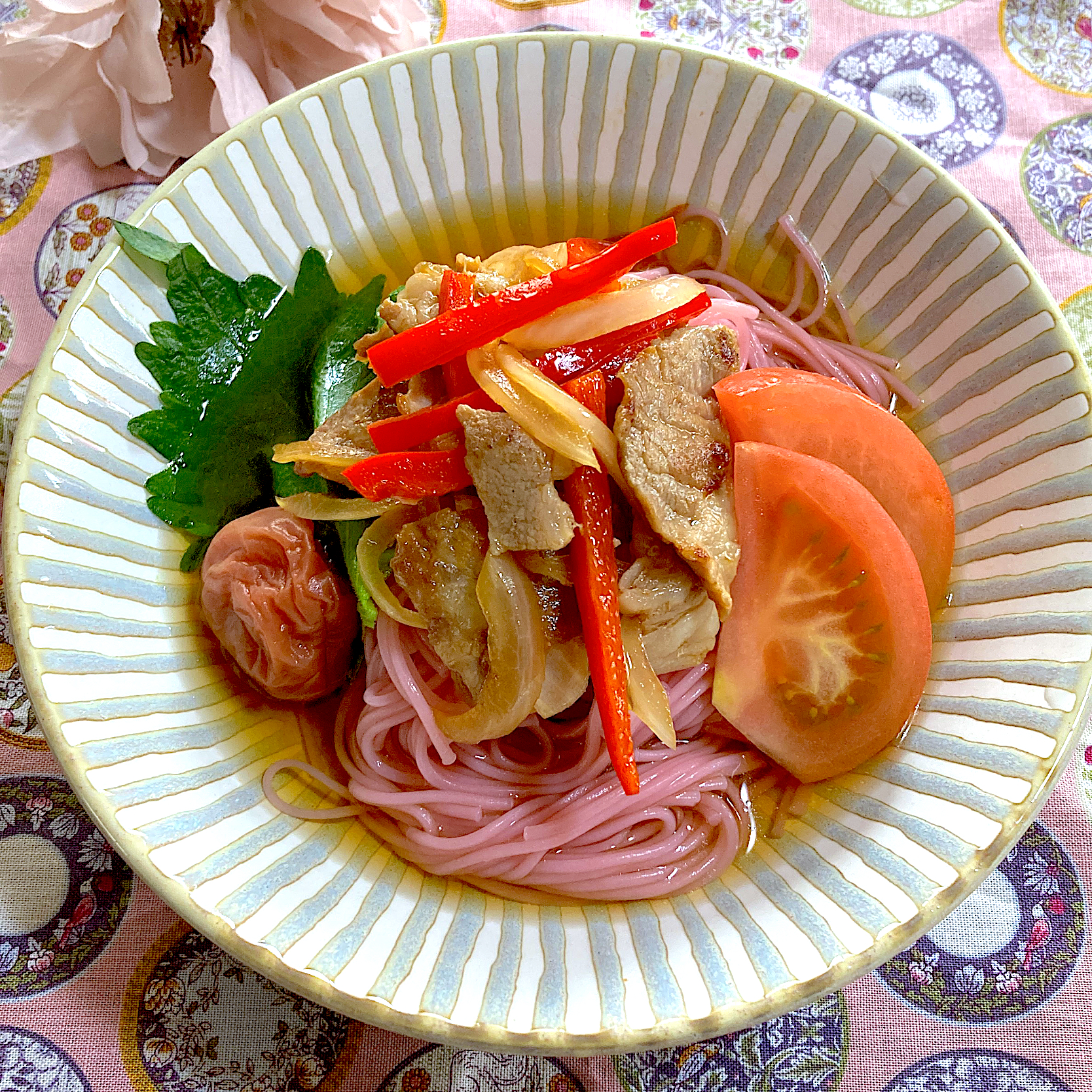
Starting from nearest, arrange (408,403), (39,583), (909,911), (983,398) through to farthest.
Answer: (909,911), (39,583), (408,403), (983,398)

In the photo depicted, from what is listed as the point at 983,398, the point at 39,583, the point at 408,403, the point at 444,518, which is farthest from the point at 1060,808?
the point at 39,583

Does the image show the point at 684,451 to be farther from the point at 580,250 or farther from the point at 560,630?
the point at 580,250

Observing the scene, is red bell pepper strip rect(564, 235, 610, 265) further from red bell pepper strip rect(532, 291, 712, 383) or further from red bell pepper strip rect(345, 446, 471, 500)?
red bell pepper strip rect(345, 446, 471, 500)

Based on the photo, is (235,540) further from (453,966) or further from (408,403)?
(453,966)

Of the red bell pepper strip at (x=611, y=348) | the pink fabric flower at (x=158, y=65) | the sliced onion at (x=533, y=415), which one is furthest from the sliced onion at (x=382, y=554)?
the pink fabric flower at (x=158, y=65)

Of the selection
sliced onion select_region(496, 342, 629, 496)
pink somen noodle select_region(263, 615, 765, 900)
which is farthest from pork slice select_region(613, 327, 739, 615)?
pink somen noodle select_region(263, 615, 765, 900)

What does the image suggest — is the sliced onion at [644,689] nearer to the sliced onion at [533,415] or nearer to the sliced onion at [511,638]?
the sliced onion at [511,638]
